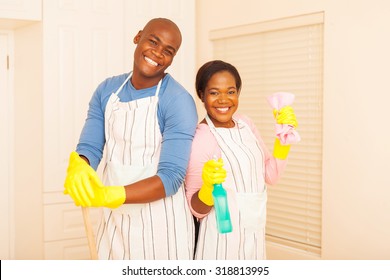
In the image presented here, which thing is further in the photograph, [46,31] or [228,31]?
[228,31]

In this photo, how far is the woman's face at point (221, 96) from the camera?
1.66m

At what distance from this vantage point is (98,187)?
1434mm

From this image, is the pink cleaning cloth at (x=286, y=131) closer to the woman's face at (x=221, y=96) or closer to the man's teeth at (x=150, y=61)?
the woman's face at (x=221, y=96)

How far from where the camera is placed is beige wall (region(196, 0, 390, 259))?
2.18 meters

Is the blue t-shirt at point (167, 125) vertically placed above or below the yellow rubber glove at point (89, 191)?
above

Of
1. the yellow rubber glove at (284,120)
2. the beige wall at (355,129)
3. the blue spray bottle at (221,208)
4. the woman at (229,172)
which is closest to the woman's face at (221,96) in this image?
the woman at (229,172)

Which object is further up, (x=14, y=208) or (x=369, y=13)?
(x=369, y=13)

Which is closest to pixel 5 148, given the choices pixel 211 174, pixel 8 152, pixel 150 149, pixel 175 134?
pixel 8 152

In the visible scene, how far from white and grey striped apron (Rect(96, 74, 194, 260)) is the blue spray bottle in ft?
0.60

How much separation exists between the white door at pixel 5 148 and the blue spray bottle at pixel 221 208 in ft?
5.31

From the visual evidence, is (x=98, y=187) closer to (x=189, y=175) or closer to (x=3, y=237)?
(x=189, y=175)

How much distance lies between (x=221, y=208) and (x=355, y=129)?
3.42 feet
